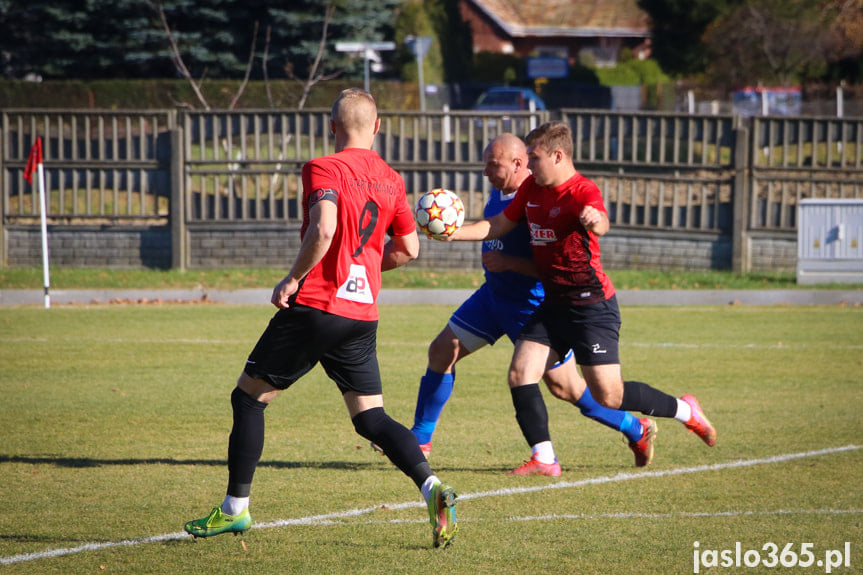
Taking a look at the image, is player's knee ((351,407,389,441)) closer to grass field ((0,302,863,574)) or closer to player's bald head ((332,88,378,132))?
grass field ((0,302,863,574))

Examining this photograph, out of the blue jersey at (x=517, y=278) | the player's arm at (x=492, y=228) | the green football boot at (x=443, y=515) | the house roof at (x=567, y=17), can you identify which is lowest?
the green football boot at (x=443, y=515)

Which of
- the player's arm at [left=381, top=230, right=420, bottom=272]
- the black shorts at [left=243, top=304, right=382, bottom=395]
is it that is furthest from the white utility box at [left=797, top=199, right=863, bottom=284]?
the black shorts at [left=243, top=304, right=382, bottom=395]

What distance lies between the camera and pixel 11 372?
10.1 m

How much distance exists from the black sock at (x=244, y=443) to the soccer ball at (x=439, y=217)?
5.85 ft

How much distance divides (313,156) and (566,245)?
1273 cm

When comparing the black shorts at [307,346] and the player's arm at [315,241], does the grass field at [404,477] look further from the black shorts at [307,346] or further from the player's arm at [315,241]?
the player's arm at [315,241]

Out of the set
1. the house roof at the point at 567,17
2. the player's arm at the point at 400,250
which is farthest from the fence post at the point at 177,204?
the house roof at the point at 567,17

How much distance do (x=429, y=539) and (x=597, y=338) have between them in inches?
70.0

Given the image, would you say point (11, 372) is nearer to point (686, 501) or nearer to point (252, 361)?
point (252, 361)

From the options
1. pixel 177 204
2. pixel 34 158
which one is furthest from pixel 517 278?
pixel 177 204

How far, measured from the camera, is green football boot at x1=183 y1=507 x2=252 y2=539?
5.13 metres

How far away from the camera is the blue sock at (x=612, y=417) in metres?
6.86

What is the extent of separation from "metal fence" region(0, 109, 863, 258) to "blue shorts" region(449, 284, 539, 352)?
11670mm

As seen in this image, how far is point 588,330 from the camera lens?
6398mm
